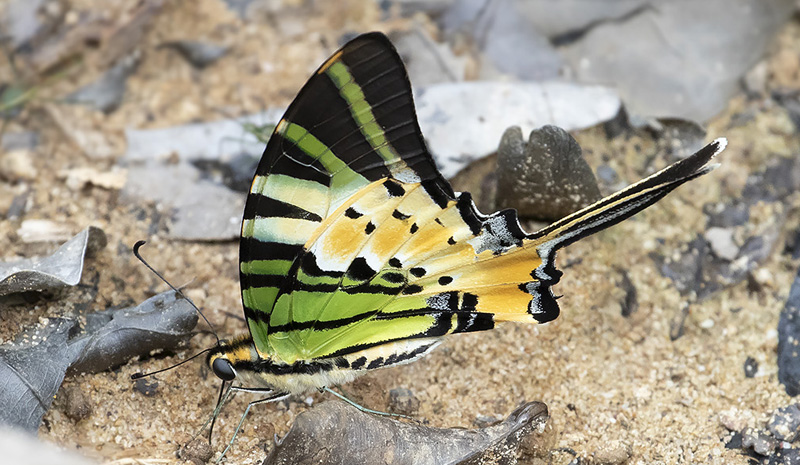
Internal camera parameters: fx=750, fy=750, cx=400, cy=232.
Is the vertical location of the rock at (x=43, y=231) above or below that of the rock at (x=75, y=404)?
above

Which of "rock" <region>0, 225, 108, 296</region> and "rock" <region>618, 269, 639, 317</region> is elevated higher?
"rock" <region>0, 225, 108, 296</region>

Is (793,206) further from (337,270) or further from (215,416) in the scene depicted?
(215,416)

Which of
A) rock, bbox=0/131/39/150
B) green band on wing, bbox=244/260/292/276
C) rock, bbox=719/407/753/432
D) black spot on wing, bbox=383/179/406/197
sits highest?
black spot on wing, bbox=383/179/406/197

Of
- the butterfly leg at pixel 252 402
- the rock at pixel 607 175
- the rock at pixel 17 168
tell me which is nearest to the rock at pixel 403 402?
the butterfly leg at pixel 252 402

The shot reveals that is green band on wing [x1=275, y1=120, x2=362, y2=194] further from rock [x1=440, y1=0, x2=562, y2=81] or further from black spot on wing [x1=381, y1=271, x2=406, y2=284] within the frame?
rock [x1=440, y1=0, x2=562, y2=81]

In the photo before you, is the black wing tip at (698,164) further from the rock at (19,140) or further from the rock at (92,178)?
the rock at (19,140)

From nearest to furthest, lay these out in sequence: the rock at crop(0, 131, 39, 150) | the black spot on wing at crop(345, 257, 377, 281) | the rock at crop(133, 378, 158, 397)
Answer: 1. the black spot on wing at crop(345, 257, 377, 281)
2. the rock at crop(133, 378, 158, 397)
3. the rock at crop(0, 131, 39, 150)

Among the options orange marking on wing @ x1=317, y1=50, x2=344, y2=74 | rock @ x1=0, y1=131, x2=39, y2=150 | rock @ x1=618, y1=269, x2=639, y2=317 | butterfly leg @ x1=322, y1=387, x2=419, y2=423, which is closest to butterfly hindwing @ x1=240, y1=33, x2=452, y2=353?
orange marking on wing @ x1=317, y1=50, x2=344, y2=74
